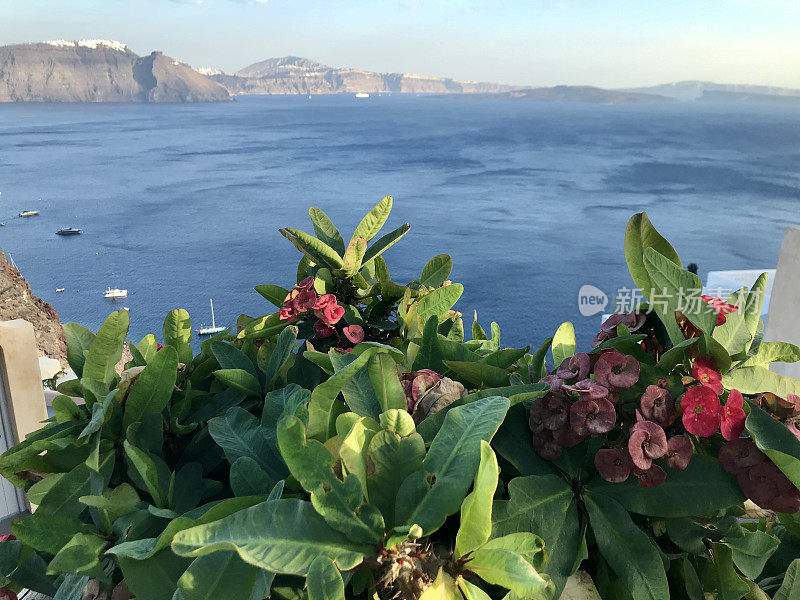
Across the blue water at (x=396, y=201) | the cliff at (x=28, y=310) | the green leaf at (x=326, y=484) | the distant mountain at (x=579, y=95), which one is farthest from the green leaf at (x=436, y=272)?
the distant mountain at (x=579, y=95)

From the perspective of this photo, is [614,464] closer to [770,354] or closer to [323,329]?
[770,354]

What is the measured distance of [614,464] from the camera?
47cm

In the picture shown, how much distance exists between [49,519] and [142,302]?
119 feet

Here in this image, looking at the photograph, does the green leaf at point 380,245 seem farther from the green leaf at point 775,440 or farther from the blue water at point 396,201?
the blue water at point 396,201

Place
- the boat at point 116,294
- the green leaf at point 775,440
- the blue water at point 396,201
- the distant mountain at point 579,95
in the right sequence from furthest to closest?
the distant mountain at point 579,95 < the blue water at point 396,201 < the boat at point 116,294 < the green leaf at point 775,440

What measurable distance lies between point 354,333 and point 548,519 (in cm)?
35

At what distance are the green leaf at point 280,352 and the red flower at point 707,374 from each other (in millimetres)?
378

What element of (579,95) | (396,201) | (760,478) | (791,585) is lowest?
(396,201)

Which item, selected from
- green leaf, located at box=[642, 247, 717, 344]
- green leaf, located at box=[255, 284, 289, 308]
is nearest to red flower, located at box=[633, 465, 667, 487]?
green leaf, located at box=[642, 247, 717, 344]

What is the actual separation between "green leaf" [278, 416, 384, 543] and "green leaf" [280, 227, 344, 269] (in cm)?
42

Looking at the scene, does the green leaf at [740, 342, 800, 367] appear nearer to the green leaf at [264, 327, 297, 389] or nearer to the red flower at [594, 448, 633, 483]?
the red flower at [594, 448, 633, 483]

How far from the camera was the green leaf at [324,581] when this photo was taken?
1.17ft

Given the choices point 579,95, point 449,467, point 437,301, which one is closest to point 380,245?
point 437,301

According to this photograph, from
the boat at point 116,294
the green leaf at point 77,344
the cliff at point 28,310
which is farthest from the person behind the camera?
the boat at point 116,294
